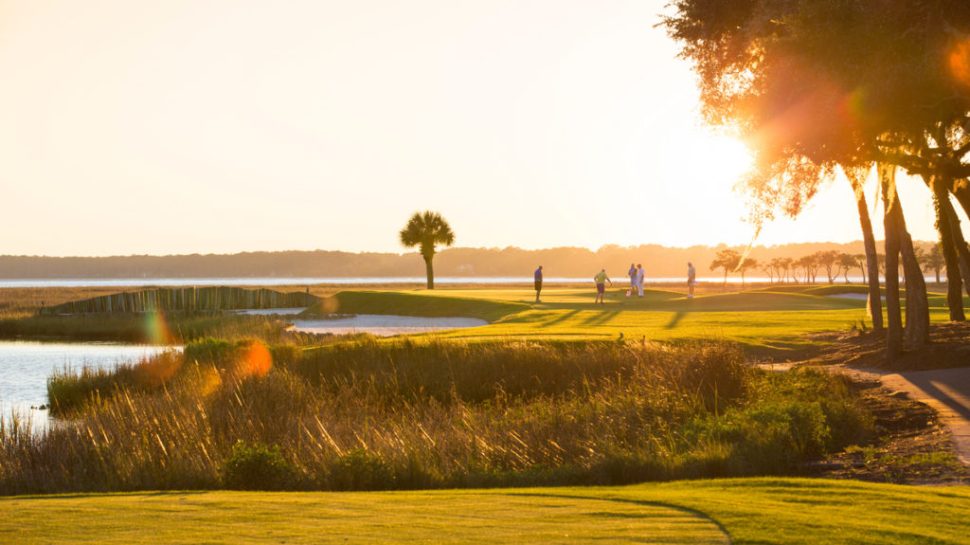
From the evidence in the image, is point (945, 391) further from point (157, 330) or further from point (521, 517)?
point (157, 330)

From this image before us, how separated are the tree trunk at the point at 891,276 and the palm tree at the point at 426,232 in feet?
244

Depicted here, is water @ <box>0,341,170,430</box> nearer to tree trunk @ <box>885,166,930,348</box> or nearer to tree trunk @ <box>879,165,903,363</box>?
tree trunk @ <box>879,165,903,363</box>

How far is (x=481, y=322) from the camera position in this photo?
50594 millimetres

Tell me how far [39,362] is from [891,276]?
33.6 metres

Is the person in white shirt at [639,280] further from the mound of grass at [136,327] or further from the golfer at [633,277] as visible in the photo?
the mound of grass at [136,327]

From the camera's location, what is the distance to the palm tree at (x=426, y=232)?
98562mm

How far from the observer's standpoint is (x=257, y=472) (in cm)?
1451

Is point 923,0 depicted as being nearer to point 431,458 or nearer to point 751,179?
point 751,179

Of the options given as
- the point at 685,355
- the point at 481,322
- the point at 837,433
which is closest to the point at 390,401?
the point at 685,355

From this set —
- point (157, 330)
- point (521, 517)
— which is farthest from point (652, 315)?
point (521, 517)

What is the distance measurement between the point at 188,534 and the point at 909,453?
10.6 meters

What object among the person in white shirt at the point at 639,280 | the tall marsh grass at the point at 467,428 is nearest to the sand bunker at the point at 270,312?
the person in white shirt at the point at 639,280

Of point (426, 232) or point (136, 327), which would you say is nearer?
point (136, 327)

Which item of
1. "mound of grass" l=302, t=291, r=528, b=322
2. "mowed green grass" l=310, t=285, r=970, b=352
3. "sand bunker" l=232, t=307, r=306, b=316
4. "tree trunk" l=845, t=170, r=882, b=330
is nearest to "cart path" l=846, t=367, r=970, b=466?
"mowed green grass" l=310, t=285, r=970, b=352
